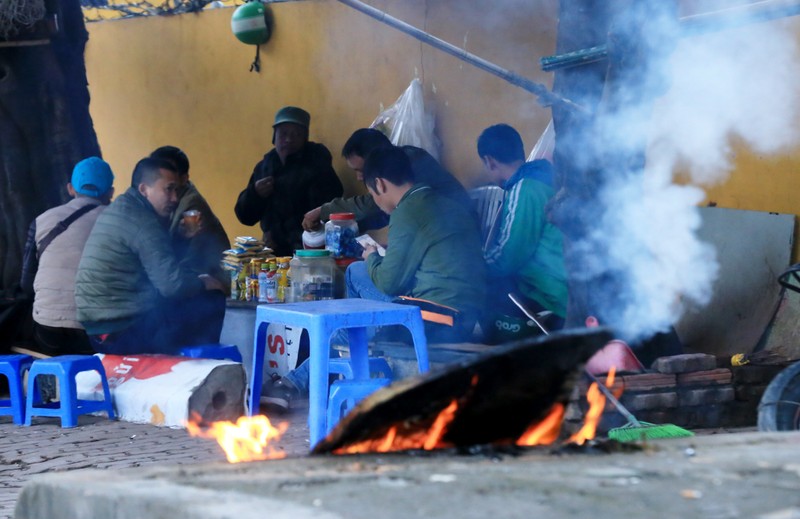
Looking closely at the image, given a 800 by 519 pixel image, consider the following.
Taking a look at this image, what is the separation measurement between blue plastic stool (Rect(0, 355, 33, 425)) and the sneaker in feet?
5.11

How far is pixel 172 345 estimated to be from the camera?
23.8 feet

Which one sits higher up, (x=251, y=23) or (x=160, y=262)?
(x=251, y=23)

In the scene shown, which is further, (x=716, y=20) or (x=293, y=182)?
(x=293, y=182)

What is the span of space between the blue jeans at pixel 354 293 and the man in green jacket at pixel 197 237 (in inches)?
35.8

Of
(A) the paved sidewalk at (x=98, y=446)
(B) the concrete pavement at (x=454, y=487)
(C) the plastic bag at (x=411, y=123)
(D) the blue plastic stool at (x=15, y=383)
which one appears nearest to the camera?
(B) the concrete pavement at (x=454, y=487)

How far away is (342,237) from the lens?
24.6 feet

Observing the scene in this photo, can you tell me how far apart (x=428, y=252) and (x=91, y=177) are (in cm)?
259

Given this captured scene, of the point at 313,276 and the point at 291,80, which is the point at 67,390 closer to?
the point at 313,276

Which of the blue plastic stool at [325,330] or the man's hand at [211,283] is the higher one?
the man's hand at [211,283]

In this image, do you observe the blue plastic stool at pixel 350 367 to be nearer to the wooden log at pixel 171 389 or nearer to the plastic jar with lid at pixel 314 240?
the wooden log at pixel 171 389

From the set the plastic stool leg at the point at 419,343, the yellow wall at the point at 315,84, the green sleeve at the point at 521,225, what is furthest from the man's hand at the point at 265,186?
the plastic stool leg at the point at 419,343

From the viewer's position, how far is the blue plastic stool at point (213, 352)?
7.21 m

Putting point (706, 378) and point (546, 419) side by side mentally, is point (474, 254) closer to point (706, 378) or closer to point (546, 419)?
point (706, 378)

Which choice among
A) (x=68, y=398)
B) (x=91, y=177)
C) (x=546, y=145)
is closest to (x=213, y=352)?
(x=68, y=398)
